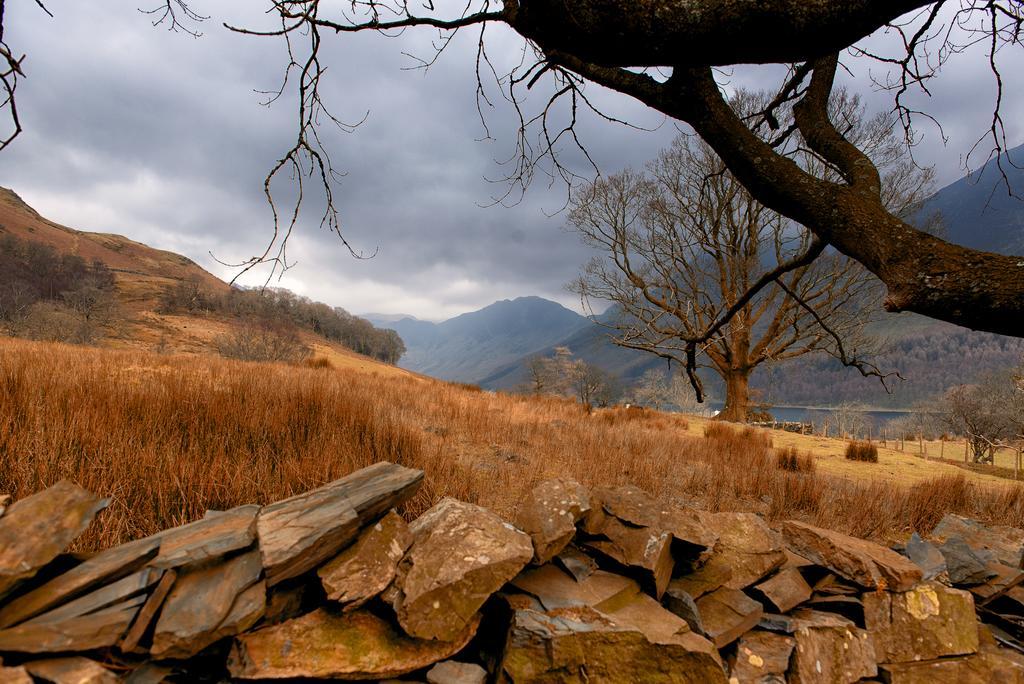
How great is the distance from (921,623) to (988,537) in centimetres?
175

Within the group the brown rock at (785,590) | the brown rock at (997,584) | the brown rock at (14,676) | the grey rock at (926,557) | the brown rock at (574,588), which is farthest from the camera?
the brown rock at (997,584)

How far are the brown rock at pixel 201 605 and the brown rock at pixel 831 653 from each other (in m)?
2.71

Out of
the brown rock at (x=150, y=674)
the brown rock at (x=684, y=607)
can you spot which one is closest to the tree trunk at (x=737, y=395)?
the brown rock at (x=684, y=607)

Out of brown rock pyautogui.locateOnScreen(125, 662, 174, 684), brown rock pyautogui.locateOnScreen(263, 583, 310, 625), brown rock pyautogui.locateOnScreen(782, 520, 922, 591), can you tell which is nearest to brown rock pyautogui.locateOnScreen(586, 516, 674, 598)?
brown rock pyautogui.locateOnScreen(782, 520, 922, 591)

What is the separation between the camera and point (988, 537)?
3.31 meters

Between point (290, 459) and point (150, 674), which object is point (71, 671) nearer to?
point (150, 674)

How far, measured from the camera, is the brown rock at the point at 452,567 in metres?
1.69

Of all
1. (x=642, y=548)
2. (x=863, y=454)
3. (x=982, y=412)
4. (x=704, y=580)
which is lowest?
(x=704, y=580)

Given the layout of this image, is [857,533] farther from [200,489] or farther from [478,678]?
[200,489]

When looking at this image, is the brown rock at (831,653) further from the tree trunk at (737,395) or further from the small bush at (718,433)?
the tree trunk at (737,395)

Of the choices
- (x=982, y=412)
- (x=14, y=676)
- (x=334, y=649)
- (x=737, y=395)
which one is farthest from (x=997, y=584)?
(x=982, y=412)

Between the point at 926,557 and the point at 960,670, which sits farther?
the point at 926,557

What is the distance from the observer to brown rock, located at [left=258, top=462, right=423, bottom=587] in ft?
5.15

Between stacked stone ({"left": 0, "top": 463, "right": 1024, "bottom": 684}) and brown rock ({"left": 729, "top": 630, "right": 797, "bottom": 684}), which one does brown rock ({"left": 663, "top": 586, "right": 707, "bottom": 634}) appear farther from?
brown rock ({"left": 729, "top": 630, "right": 797, "bottom": 684})
